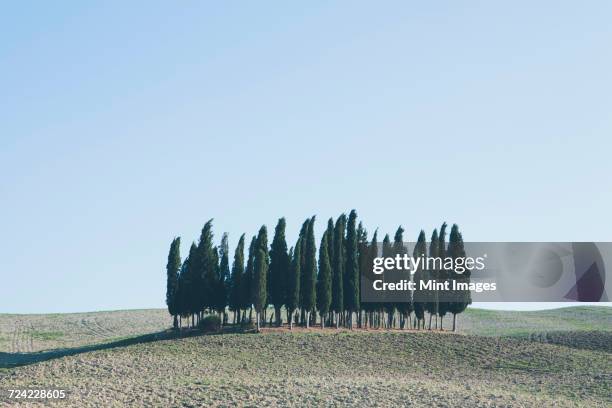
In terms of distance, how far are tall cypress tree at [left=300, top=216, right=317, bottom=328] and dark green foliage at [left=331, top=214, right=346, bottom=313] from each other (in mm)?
2276

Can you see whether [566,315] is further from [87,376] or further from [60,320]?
[87,376]

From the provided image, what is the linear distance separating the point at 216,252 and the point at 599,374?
1391 inches

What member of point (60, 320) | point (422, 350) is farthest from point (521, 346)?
point (60, 320)

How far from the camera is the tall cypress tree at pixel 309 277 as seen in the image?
227 feet

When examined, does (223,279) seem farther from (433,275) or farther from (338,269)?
(433,275)

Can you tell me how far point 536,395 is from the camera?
4481 cm

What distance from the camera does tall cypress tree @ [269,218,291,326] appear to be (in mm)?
69688

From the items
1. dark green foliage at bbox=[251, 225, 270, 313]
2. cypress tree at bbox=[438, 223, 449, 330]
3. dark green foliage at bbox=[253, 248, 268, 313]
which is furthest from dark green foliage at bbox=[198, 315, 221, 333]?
cypress tree at bbox=[438, 223, 449, 330]

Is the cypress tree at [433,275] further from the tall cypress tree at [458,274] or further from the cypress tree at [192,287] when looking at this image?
the cypress tree at [192,287]

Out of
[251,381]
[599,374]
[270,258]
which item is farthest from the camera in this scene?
[270,258]

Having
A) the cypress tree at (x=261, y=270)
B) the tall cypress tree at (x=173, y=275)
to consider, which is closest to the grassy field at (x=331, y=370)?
the tall cypress tree at (x=173, y=275)

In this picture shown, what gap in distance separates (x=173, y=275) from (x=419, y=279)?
2212 cm

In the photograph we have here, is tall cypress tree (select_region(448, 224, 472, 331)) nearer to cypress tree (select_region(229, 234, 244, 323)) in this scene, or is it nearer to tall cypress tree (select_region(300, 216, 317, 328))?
tall cypress tree (select_region(300, 216, 317, 328))

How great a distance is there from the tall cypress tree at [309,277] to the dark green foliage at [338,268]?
2.28 meters
